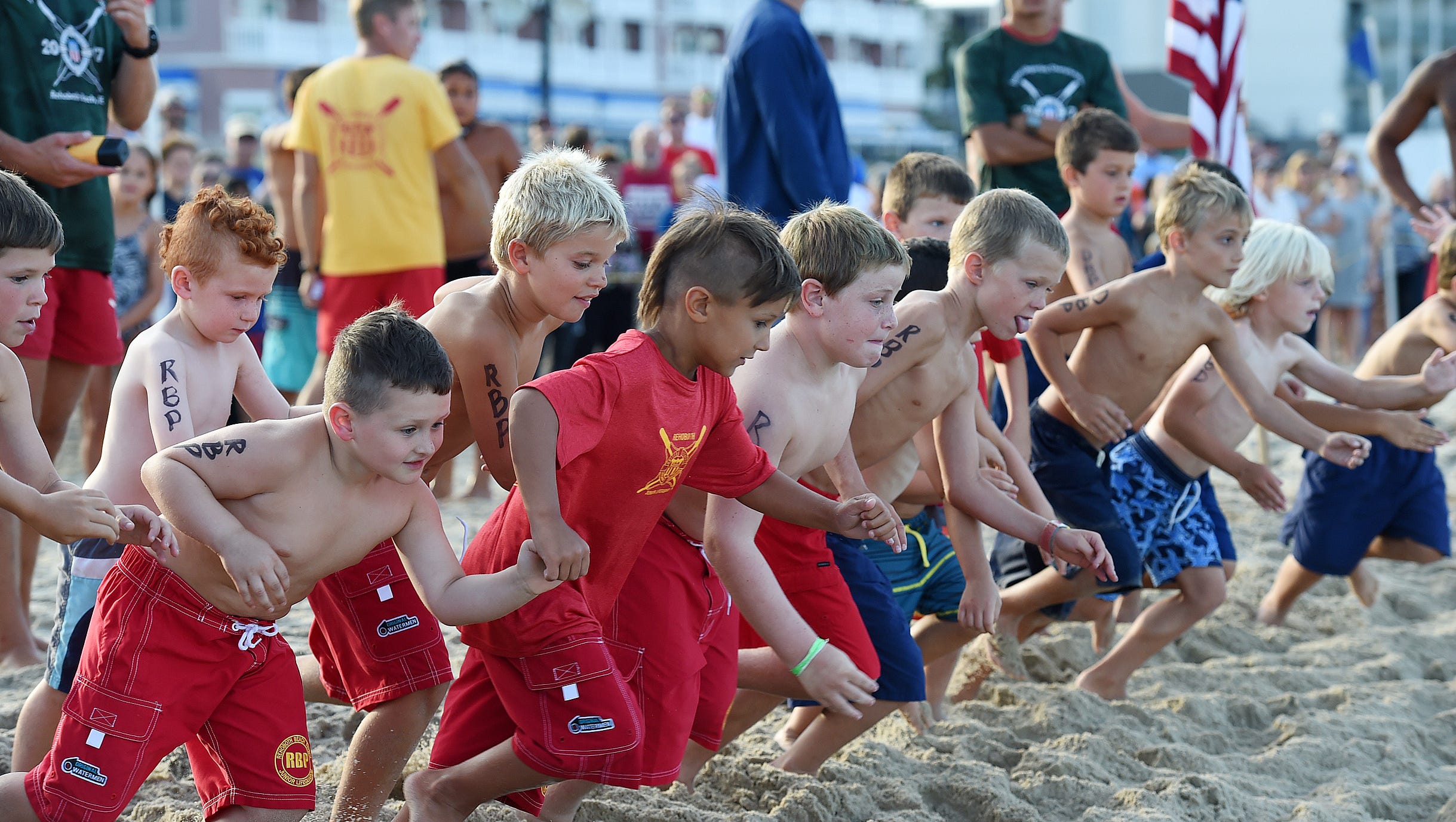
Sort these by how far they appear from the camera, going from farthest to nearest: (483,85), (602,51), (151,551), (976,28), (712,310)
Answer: (976,28), (602,51), (483,85), (712,310), (151,551)

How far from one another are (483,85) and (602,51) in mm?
9895

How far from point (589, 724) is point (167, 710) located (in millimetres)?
775

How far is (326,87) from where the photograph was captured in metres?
5.62

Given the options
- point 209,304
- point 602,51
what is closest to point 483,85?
point 602,51

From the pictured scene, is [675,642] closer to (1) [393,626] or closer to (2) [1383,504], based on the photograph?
(1) [393,626]

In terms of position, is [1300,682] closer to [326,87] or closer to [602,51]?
[326,87]

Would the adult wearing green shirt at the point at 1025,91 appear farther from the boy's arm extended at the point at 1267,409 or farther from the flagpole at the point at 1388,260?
the flagpole at the point at 1388,260

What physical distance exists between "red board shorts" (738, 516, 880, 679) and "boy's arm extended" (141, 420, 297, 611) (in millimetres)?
1216

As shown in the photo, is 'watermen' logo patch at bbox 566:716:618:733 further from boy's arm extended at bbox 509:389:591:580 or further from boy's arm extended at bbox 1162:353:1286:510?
boy's arm extended at bbox 1162:353:1286:510

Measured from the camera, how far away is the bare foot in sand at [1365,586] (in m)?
5.26

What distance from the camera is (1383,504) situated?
16.4 feet

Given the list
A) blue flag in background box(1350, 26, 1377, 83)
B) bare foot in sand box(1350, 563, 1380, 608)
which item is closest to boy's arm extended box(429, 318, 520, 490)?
bare foot in sand box(1350, 563, 1380, 608)

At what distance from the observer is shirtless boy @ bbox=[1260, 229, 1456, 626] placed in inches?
194

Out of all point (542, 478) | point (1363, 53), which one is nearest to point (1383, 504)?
point (542, 478)
